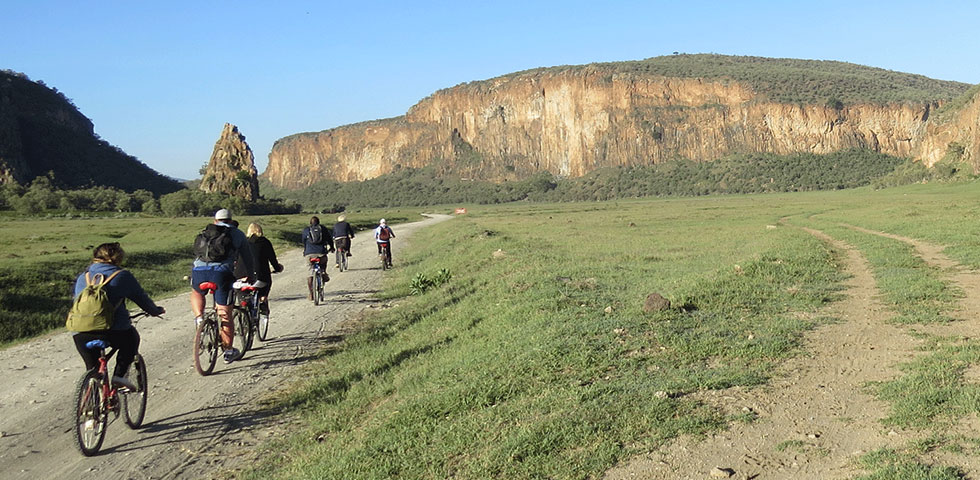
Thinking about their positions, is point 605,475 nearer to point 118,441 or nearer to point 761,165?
point 118,441

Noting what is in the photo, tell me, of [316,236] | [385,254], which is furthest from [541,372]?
[385,254]

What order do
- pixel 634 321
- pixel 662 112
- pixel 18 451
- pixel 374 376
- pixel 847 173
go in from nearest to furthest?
pixel 18 451
pixel 374 376
pixel 634 321
pixel 847 173
pixel 662 112

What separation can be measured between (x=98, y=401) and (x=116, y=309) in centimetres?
85

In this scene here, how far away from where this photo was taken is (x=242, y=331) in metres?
10.4

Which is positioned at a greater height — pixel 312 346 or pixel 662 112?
pixel 662 112

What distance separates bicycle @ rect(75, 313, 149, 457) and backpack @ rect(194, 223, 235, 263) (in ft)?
7.20

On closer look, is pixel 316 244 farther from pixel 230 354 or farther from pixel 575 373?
pixel 575 373

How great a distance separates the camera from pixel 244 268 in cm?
1077

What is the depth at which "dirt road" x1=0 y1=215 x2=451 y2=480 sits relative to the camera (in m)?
6.42

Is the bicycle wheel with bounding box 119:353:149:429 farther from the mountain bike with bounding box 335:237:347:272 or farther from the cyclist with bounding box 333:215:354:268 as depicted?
the mountain bike with bounding box 335:237:347:272

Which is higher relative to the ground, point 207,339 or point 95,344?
point 95,344

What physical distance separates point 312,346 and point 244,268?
5.13ft

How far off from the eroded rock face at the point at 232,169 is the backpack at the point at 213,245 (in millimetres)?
96823

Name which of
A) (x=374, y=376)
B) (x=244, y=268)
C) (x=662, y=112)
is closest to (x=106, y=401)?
(x=374, y=376)
